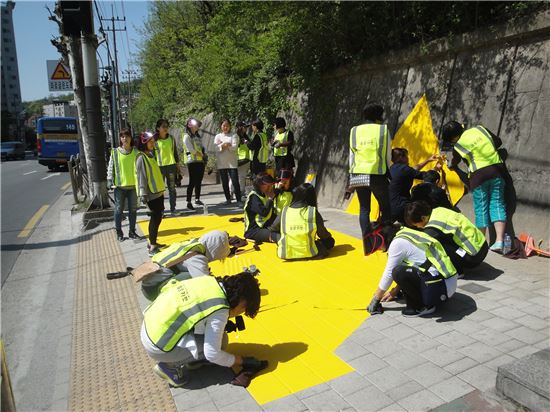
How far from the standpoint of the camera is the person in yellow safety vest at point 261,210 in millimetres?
6672

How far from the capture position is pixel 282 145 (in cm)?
949

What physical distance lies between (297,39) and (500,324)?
24.7 feet

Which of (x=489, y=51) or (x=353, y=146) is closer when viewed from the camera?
(x=353, y=146)

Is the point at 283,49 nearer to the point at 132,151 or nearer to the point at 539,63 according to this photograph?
the point at 132,151

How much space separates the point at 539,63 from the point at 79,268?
6564 millimetres

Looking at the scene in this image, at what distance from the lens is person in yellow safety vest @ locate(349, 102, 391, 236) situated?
18.9 ft

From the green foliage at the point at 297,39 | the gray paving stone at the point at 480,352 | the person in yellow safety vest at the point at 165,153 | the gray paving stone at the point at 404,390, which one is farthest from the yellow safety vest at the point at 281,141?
the gray paving stone at the point at 404,390

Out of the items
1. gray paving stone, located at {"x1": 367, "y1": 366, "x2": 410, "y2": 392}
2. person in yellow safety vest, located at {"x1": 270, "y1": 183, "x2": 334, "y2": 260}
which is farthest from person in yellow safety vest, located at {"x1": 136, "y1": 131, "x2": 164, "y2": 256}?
gray paving stone, located at {"x1": 367, "y1": 366, "x2": 410, "y2": 392}

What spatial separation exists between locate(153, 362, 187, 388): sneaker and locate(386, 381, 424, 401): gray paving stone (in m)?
1.43

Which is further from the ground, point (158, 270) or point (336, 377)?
point (158, 270)

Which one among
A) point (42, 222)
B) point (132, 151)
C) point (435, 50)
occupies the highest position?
point (435, 50)

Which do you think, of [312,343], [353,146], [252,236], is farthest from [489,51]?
[312,343]

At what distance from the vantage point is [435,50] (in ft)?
23.5

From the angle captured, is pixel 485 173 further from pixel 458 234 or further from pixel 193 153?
pixel 193 153
